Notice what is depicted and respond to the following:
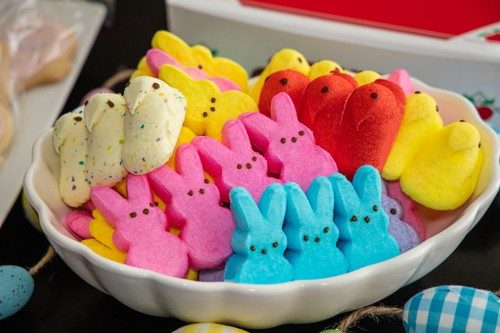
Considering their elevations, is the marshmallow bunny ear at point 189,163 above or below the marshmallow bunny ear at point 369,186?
below

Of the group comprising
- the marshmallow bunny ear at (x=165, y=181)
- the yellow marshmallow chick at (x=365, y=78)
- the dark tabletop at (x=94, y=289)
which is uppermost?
the yellow marshmallow chick at (x=365, y=78)

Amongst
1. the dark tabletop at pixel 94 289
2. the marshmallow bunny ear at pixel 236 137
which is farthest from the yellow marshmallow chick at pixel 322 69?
the dark tabletop at pixel 94 289

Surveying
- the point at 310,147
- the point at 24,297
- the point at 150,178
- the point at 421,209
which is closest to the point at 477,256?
the point at 421,209

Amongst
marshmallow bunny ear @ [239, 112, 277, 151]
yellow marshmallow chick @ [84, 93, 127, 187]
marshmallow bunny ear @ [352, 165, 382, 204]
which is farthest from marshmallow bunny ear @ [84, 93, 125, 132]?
marshmallow bunny ear @ [352, 165, 382, 204]

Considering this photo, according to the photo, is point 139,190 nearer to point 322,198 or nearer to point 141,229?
point 141,229

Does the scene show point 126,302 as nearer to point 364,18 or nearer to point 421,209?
point 421,209

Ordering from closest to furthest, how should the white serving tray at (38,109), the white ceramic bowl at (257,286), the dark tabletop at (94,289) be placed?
the white ceramic bowl at (257,286) < the dark tabletop at (94,289) < the white serving tray at (38,109)

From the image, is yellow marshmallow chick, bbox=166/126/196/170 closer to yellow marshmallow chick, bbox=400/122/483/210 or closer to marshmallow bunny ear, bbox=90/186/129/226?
marshmallow bunny ear, bbox=90/186/129/226

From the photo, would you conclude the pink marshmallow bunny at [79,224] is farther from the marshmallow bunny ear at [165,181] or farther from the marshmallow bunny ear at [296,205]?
the marshmallow bunny ear at [296,205]
